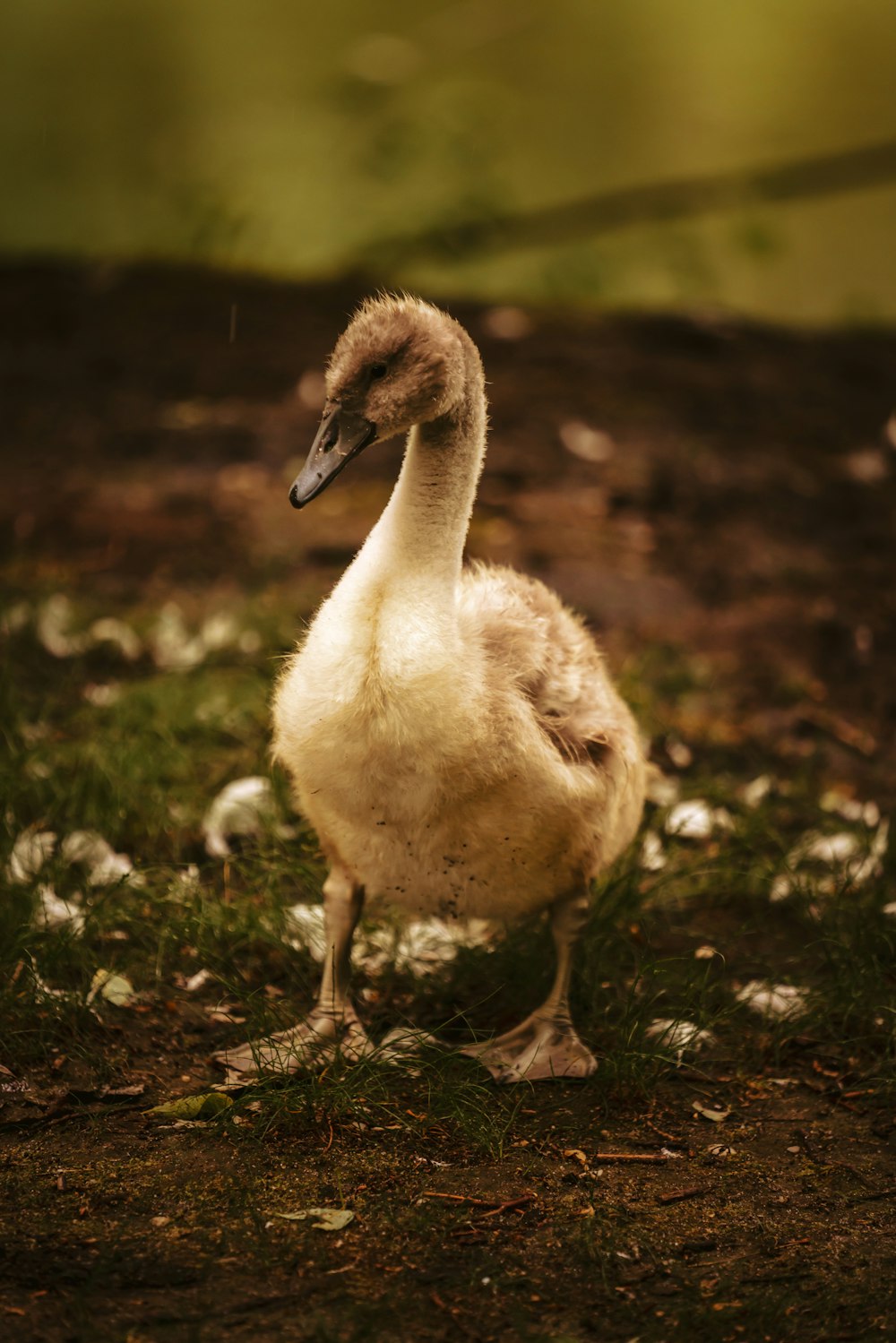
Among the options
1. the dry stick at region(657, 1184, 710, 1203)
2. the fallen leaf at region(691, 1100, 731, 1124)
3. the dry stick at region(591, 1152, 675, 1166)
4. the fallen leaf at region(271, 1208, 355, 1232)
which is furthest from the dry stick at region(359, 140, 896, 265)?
the fallen leaf at region(271, 1208, 355, 1232)

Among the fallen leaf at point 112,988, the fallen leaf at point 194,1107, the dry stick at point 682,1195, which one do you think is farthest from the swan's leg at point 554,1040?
the fallen leaf at point 112,988

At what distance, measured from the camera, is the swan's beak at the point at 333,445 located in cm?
273

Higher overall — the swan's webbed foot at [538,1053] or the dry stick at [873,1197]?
the dry stick at [873,1197]

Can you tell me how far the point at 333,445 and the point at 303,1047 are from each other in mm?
1320

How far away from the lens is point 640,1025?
3201 mm

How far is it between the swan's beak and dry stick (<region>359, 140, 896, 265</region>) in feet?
15.9

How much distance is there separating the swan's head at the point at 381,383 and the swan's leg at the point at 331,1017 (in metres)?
0.97

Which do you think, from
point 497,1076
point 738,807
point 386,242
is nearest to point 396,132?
point 386,242

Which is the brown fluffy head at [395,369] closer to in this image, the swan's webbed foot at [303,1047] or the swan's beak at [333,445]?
the swan's beak at [333,445]

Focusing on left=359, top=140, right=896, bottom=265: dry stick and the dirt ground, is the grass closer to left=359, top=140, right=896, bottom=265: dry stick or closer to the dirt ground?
the dirt ground

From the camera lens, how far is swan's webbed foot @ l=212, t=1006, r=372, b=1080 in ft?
9.57

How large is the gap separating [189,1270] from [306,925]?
119 cm

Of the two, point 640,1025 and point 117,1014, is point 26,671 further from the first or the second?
point 640,1025

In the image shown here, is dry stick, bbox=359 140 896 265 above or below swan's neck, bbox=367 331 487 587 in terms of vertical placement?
below
